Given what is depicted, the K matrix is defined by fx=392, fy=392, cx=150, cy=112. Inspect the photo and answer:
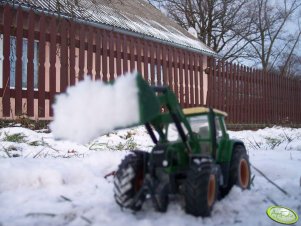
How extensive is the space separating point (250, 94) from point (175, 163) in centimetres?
1119

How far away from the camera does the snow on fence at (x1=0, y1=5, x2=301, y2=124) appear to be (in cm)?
725

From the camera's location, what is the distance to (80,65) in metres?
8.20

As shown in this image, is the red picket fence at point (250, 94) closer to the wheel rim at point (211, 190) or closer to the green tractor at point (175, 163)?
the green tractor at point (175, 163)

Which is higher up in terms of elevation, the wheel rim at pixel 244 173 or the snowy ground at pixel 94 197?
the wheel rim at pixel 244 173

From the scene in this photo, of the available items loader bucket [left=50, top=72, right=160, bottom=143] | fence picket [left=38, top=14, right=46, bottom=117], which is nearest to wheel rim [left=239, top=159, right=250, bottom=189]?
loader bucket [left=50, top=72, right=160, bottom=143]

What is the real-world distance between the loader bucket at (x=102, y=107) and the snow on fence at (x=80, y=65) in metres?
2.71

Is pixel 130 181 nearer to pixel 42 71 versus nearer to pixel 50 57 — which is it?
pixel 42 71

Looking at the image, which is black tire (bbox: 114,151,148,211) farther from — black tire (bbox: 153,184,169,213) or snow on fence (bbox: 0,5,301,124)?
snow on fence (bbox: 0,5,301,124)

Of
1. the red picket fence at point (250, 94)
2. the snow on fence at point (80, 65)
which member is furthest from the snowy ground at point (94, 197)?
the red picket fence at point (250, 94)

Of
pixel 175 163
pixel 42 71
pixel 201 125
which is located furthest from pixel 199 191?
pixel 42 71

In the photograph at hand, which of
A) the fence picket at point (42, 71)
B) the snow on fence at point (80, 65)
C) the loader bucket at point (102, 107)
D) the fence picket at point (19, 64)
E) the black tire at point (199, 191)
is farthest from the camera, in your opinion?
the fence picket at point (42, 71)

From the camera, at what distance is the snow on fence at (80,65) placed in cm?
725

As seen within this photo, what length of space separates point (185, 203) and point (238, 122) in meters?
10.3

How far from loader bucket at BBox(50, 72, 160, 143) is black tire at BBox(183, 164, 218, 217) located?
437 mm
